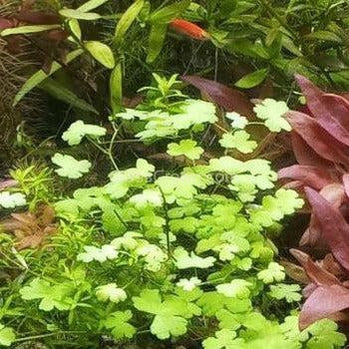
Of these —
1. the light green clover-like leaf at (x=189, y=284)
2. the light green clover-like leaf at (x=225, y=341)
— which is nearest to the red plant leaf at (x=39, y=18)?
the light green clover-like leaf at (x=189, y=284)

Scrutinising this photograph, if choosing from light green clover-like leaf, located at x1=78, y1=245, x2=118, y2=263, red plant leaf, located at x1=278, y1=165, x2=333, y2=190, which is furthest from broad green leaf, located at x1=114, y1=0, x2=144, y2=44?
light green clover-like leaf, located at x1=78, y1=245, x2=118, y2=263

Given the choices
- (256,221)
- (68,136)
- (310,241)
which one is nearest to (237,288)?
(256,221)

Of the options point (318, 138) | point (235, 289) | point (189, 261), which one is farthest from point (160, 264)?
point (318, 138)

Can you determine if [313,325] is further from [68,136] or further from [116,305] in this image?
[68,136]

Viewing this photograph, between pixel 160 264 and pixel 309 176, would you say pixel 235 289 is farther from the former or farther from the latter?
pixel 309 176

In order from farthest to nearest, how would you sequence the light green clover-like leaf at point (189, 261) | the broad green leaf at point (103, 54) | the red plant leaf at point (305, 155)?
the broad green leaf at point (103, 54)
the red plant leaf at point (305, 155)
the light green clover-like leaf at point (189, 261)

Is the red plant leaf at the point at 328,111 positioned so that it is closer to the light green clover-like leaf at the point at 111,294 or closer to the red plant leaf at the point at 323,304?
the red plant leaf at the point at 323,304

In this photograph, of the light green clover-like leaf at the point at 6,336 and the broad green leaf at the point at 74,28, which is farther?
the broad green leaf at the point at 74,28
